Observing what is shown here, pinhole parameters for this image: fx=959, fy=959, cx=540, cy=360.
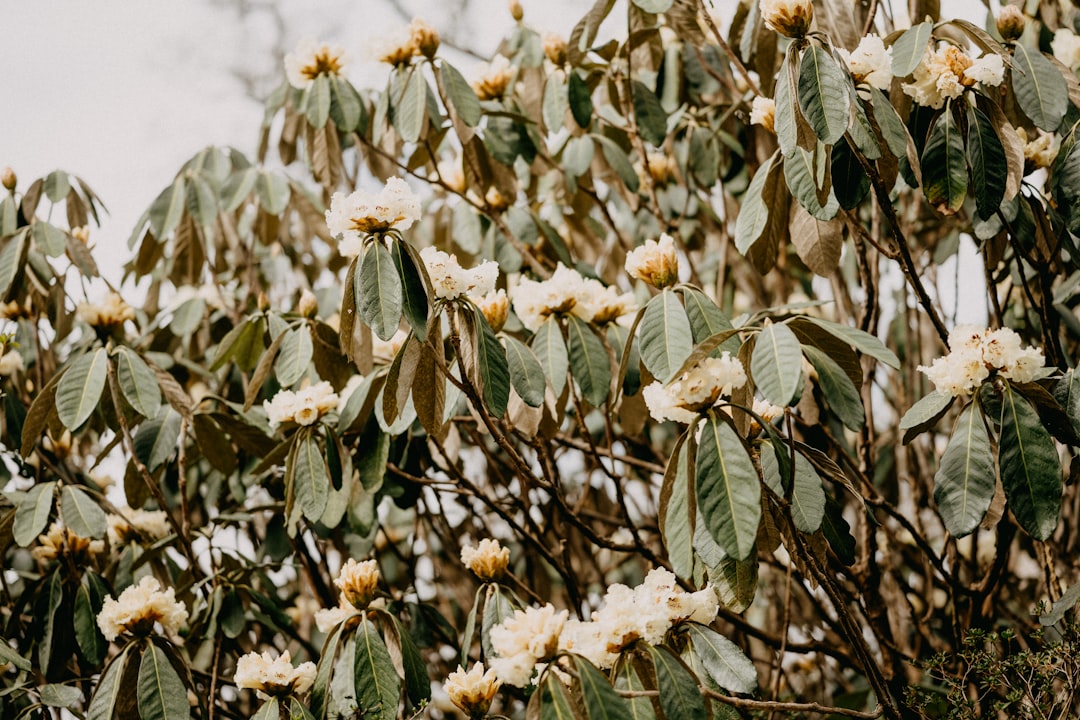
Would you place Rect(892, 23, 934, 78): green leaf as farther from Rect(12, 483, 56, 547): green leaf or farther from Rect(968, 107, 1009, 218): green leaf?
Rect(12, 483, 56, 547): green leaf

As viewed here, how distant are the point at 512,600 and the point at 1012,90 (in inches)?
43.9

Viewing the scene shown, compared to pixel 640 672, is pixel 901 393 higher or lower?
higher

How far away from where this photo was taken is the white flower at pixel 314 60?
203 cm

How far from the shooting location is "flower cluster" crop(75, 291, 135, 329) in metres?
1.96

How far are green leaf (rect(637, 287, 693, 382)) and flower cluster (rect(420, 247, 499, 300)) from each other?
0.77 ft

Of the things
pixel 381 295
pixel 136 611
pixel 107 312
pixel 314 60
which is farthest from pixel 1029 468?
pixel 107 312

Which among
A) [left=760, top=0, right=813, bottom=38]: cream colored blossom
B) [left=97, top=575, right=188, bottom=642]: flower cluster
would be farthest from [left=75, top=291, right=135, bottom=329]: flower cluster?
[left=760, top=0, right=813, bottom=38]: cream colored blossom

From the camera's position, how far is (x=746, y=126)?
7.50 ft

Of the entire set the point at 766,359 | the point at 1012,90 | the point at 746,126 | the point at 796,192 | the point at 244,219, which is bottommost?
the point at 766,359

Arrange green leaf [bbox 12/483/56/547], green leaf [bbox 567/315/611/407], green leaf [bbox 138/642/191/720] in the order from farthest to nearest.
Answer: green leaf [bbox 12/483/56/547] < green leaf [bbox 567/315/611/407] < green leaf [bbox 138/642/191/720]

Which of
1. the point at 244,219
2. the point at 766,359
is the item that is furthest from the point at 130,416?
the point at 766,359

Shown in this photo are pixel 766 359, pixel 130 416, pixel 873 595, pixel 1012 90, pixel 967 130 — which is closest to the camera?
pixel 766 359

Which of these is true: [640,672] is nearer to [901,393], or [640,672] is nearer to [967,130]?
[967,130]

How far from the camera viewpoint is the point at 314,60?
2.03 metres
